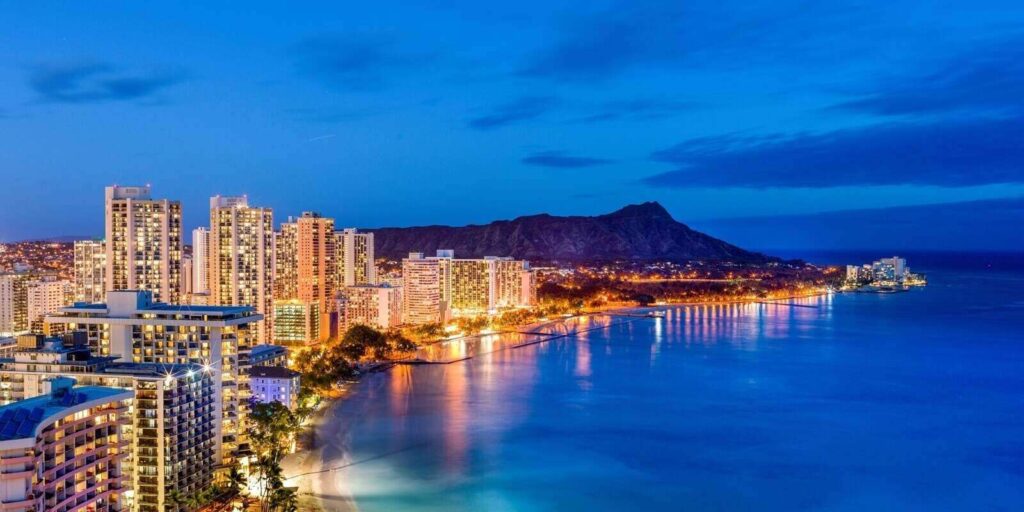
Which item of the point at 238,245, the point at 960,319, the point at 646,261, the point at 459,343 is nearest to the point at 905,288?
the point at 960,319

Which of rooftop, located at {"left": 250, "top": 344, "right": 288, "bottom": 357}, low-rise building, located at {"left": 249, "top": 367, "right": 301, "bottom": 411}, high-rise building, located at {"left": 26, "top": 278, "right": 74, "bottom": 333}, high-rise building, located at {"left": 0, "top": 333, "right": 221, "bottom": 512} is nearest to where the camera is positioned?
high-rise building, located at {"left": 0, "top": 333, "right": 221, "bottom": 512}

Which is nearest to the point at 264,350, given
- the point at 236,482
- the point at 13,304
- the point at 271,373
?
the point at 271,373

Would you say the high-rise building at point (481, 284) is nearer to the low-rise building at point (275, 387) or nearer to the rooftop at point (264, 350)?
the rooftop at point (264, 350)

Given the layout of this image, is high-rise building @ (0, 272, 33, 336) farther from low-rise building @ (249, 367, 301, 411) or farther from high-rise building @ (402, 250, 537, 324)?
low-rise building @ (249, 367, 301, 411)

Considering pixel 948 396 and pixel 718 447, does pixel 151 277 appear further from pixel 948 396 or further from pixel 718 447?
pixel 948 396

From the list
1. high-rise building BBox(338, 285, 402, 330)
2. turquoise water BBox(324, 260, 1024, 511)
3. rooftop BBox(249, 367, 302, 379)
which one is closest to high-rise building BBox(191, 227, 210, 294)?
high-rise building BBox(338, 285, 402, 330)

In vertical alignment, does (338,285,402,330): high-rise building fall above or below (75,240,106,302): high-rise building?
below
